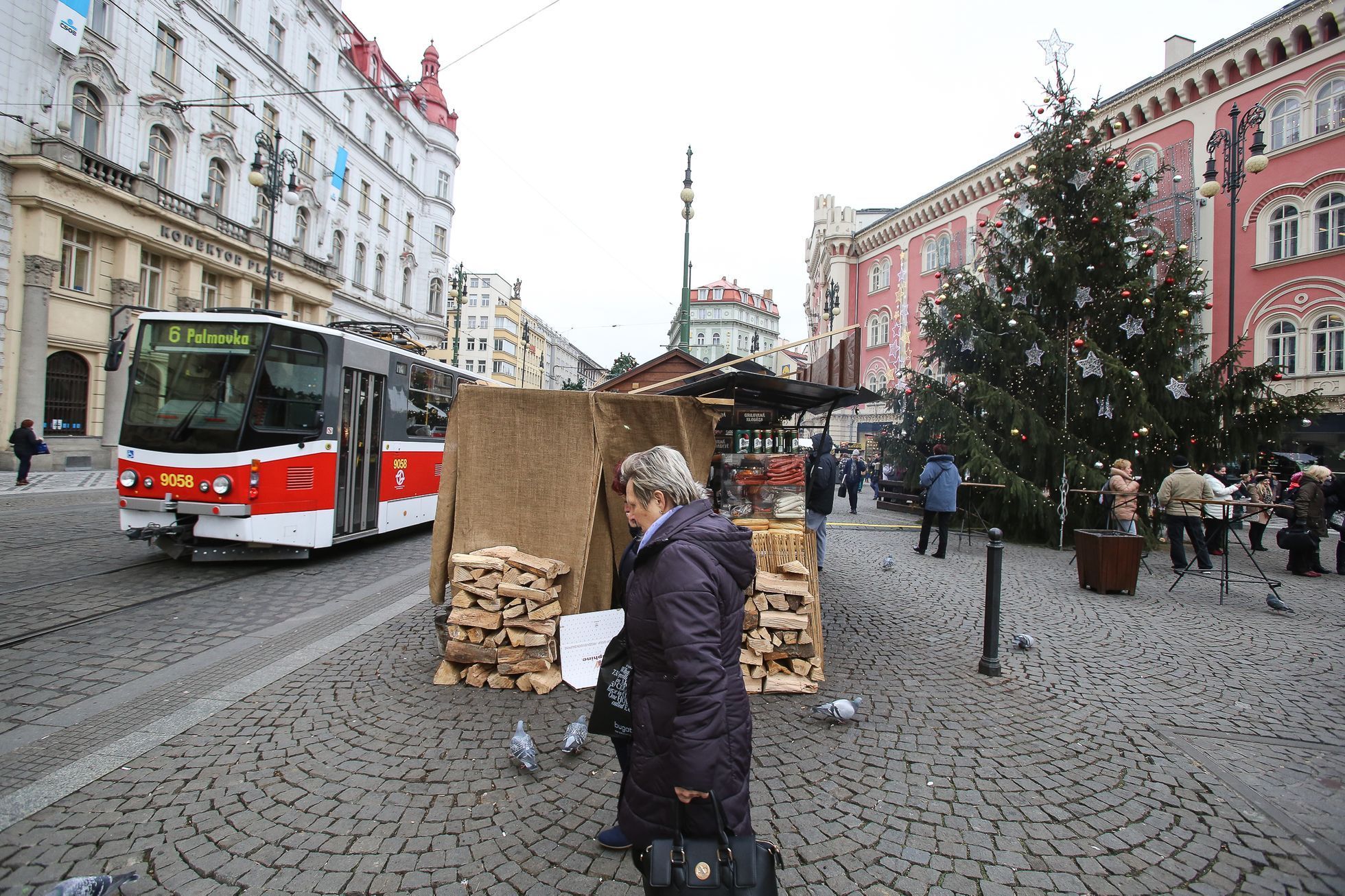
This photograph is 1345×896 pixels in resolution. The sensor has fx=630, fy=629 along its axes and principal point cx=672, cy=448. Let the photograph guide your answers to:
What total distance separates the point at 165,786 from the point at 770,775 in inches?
122

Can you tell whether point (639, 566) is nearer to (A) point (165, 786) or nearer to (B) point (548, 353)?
(A) point (165, 786)

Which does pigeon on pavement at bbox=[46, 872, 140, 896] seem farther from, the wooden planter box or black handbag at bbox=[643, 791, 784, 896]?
the wooden planter box

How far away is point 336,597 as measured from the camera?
6914mm

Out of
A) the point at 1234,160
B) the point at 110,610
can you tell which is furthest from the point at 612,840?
the point at 1234,160

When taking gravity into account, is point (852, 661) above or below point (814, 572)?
below

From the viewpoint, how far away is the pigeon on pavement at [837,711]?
13.2ft

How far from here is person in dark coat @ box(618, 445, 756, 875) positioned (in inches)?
74.1

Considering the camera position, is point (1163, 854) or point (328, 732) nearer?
point (1163, 854)

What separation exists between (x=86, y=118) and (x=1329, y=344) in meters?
43.3

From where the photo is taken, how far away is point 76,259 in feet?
68.6

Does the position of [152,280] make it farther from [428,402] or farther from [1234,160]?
[1234,160]

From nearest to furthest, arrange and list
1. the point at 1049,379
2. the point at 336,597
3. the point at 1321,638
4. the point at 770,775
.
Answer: the point at 770,775
the point at 1321,638
the point at 336,597
the point at 1049,379

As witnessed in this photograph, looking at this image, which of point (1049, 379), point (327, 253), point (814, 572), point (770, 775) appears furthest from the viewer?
point (327, 253)

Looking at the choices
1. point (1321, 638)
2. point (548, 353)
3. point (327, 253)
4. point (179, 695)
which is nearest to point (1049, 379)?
point (1321, 638)
